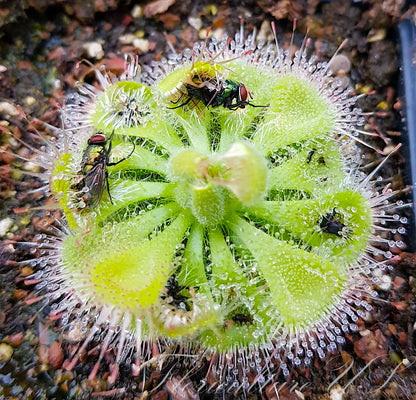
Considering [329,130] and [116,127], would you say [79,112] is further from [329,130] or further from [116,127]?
[329,130]

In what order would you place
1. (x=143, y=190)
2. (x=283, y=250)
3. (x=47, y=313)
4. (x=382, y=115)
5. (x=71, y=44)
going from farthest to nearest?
(x=71, y=44)
(x=382, y=115)
(x=47, y=313)
(x=143, y=190)
(x=283, y=250)

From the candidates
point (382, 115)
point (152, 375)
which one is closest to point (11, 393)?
point (152, 375)

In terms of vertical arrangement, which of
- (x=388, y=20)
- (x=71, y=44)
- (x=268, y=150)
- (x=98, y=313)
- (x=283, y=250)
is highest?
(x=388, y=20)

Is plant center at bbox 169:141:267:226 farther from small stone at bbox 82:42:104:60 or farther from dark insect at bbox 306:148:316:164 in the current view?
small stone at bbox 82:42:104:60

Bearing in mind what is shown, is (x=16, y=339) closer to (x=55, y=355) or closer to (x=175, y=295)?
(x=55, y=355)

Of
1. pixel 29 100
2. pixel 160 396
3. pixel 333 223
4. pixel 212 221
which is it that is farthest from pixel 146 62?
pixel 160 396

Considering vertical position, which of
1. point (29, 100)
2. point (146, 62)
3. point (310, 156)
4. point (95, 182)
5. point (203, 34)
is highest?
point (203, 34)

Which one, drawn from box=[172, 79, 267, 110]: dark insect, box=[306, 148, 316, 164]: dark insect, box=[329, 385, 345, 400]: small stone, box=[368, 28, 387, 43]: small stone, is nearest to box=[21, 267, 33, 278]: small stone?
box=[172, 79, 267, 110]: dark insect
